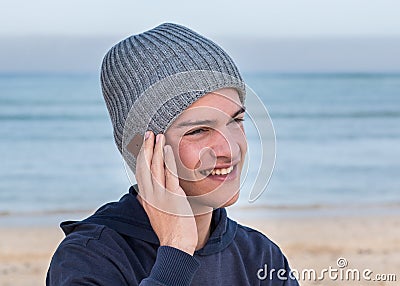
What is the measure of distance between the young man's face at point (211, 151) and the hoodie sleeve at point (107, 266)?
23 centimetres

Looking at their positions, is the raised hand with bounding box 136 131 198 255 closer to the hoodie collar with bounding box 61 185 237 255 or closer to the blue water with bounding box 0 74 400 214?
the hoodie collar with bounding box 61 185 237 255

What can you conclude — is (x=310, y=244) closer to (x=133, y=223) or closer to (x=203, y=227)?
(x=203, y=227)

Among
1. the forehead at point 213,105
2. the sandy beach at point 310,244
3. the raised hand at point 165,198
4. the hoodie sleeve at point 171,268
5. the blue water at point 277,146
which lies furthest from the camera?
the blue water at point 277,146

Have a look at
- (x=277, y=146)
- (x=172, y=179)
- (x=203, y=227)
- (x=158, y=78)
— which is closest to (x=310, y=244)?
(x=203, y=227)

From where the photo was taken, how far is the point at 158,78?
7.80 ft

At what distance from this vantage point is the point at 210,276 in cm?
238

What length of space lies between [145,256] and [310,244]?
6.37 metres

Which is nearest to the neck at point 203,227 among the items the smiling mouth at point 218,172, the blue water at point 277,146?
the smiling mouth at point 218,172

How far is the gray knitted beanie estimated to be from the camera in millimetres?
2336

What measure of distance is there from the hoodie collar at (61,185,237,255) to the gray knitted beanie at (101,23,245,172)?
0.42ft

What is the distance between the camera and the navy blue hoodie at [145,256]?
2.09 metres

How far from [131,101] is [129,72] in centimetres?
8

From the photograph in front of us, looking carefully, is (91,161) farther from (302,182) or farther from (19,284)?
(19,284)

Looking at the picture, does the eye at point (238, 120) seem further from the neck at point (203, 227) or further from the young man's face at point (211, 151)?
the neck at point (203, 227)
